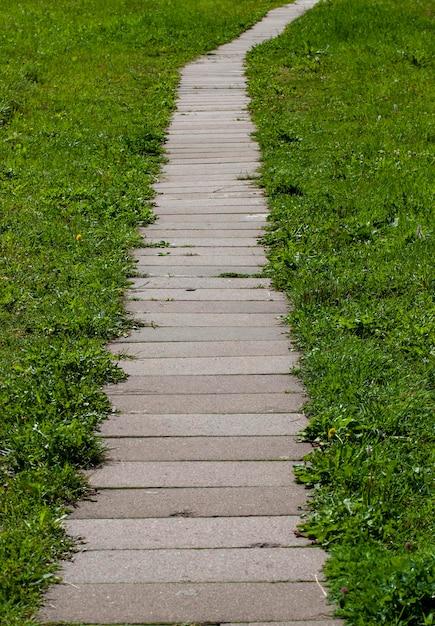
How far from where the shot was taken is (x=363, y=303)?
5.82 m

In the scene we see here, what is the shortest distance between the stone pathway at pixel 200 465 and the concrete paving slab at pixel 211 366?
1 centimetres

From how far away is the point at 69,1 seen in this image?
21.2 m

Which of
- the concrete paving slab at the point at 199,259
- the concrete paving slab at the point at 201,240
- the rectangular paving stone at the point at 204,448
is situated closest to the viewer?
the rectangular paving stone at the point at 204,448

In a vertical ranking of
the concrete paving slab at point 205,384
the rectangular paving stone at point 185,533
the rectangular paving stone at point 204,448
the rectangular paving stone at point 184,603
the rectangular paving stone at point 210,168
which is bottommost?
the rectangular paving stone at point 210,168

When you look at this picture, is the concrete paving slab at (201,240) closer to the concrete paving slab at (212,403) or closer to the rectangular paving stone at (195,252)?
the rectangular paving stone at (195,252)

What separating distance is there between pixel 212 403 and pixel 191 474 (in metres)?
0.72

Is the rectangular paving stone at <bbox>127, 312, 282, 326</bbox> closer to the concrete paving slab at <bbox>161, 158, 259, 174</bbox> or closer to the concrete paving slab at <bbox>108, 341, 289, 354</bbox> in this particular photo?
the concrete paving slab at <bbox>108, 341, 289, 354</bbox>

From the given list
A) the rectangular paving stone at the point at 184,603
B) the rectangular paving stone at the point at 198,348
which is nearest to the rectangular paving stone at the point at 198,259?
the rectangular paving stone at the point at 198,348

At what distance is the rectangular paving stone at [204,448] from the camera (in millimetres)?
4215

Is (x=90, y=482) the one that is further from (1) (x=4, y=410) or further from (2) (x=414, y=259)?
(2) (x=414, y=259)

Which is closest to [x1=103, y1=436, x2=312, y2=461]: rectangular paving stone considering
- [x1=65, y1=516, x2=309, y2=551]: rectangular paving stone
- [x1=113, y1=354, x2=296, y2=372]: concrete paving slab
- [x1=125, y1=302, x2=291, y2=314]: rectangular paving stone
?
[x1=65, y1=516, x2=309, y2=551]: rectangular paving stone

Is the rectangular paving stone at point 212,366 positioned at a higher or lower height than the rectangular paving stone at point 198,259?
higher

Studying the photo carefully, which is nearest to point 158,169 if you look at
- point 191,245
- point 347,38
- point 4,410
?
point 191,245

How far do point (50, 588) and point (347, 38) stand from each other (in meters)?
14.3
